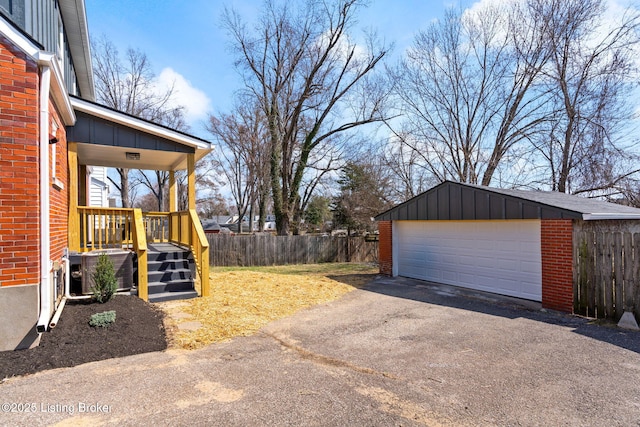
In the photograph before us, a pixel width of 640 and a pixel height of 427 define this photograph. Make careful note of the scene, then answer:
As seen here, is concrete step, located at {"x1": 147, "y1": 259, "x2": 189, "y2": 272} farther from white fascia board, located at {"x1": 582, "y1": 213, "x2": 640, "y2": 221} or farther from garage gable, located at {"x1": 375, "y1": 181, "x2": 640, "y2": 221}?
white fascia board, located at {"x1": 582, "y1": 213, "x2": 640, "y2": 221}

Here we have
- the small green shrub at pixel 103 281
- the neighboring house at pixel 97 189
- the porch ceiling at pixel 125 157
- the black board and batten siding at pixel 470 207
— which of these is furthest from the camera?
the neighboring house at pixel 97 189

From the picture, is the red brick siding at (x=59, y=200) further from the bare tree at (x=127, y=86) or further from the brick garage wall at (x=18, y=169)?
the bare tree at (x=127, y=86)

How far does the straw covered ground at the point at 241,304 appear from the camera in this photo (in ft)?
17.7

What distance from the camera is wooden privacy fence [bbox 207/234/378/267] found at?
16672 mm

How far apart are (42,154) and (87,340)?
242 cm

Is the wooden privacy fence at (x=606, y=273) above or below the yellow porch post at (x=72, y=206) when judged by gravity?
below

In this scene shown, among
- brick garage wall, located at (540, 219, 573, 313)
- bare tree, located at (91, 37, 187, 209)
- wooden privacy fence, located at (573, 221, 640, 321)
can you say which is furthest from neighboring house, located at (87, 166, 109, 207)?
wooden privacy fence, located at (573, 221, 640, 321)

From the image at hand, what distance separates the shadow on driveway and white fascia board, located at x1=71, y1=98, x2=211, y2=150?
572 centimetres

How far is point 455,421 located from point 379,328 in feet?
9.41

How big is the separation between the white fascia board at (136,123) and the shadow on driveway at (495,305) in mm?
5719

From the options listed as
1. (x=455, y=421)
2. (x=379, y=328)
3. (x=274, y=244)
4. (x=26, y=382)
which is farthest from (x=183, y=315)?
(x=274, y=244)

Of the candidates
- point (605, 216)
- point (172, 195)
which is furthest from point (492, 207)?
point (172, 195)

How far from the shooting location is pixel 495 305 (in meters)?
7.62

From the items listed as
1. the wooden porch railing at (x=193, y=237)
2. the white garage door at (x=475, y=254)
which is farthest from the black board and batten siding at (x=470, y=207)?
the wooden porch railing at (x=193, y=237)
